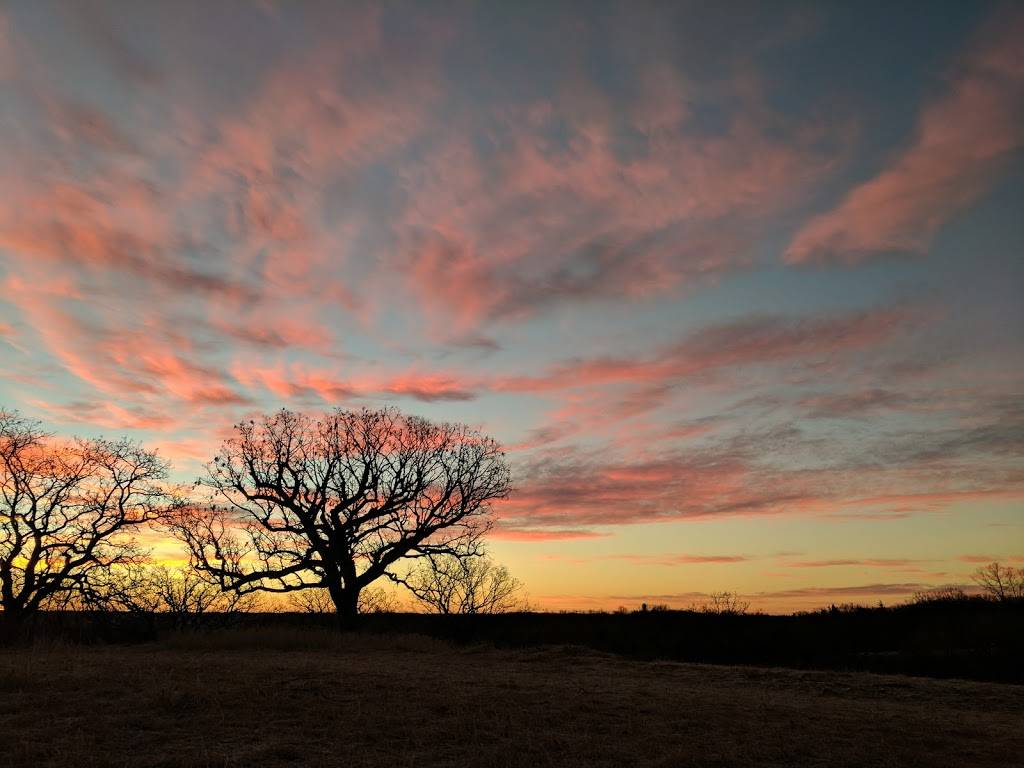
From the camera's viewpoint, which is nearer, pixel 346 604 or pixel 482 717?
pixel 482 717

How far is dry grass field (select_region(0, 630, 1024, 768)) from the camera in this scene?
9.72 m

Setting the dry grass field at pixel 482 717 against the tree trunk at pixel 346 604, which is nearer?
the dry grass field at pixel 482 717

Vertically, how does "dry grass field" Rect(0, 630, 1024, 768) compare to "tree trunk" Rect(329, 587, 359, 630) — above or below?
below

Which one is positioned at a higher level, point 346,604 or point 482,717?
point 346,604

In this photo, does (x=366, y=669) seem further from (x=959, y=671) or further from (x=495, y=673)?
(x=959, y=671)

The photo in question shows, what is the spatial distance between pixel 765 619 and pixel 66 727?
29.2 meters

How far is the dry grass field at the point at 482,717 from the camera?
972 cm

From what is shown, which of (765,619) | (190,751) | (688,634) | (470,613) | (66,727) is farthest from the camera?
(470,613)

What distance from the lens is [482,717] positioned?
466 inches

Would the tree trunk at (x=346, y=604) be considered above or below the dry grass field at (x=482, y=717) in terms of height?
above

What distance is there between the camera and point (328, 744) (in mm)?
10219

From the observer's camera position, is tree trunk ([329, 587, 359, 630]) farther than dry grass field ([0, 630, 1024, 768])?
Yes

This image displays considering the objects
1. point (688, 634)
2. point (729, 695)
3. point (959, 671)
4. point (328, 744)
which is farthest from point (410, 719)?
point (688, 634)

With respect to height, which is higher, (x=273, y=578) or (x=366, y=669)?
(x=273, y=578)
